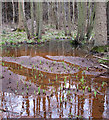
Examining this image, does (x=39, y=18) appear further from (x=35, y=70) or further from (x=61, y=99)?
(x=61, y=99)

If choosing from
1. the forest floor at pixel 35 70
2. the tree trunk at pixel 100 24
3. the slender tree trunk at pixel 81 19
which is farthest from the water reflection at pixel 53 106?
the slender tree trunk at pixel 81 19

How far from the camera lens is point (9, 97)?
13.0ft

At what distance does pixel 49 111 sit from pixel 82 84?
1.73 metres

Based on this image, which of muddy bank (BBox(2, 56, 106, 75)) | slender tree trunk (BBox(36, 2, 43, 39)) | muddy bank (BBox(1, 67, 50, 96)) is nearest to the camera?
muddy bank (BBox(1, 67, 50, 96))

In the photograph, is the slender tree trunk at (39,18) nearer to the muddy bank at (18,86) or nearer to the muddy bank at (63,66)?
the muddy bank at (63,66)

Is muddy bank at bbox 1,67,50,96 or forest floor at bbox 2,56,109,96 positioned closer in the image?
muddy bank at bbox 1,67,50,96

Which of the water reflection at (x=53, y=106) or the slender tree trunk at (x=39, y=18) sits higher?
the slender tree trunk at (x=39, y=18)

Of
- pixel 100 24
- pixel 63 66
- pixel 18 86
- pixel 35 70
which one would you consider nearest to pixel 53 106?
pixel 18 86

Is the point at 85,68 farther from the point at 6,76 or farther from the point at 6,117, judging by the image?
the point at 6,117

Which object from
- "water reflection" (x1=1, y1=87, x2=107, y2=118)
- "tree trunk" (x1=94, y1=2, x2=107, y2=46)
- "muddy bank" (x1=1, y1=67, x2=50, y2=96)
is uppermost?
"tree trunk" (x1=94, y1=2, x2=107, y2=46)

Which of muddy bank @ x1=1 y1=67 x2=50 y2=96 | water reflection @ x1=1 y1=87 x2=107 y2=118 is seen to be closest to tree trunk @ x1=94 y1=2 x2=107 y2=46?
muddy bank @ x1=1 y1=67 x2=50 y2=96

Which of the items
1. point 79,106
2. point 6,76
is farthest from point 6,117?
point 6,76

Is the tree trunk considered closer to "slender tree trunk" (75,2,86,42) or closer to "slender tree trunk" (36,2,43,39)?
"slender tree trunk" (75,2,86,42)

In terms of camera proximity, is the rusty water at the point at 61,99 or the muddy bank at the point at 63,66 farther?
the muddy bank at the point at 63,66
